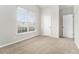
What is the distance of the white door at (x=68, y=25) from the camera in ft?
7.11

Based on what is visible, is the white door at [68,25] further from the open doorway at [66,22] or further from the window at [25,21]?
the window at [25,21]

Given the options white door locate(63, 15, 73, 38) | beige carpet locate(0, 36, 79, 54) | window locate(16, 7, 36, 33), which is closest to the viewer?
beige carpet locate(0, 36, 79, 54)

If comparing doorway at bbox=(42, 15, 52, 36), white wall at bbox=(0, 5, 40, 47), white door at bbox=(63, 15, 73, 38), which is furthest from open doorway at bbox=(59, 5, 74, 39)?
white wall at bbox=(0, 5, 40, 47)

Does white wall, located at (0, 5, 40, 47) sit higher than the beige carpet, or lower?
higher

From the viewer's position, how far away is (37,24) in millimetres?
2295

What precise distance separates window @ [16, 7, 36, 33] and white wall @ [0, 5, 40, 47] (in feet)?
0.41

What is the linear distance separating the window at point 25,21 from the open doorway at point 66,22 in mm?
725

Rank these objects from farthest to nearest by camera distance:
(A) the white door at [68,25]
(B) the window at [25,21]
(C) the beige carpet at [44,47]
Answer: (B) the window at [25,21] → (A) the white door at [68,25] → (C) the beige carpet at [44,47]

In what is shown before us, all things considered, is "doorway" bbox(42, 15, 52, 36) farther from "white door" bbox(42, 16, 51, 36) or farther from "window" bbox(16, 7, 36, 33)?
"window" bbox(16, 7, 36, 33)

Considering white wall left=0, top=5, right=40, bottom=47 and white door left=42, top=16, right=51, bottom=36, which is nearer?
white door left=42, top=16, right=51, bottom=36

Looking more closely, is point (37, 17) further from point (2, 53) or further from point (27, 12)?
point (2, 53)

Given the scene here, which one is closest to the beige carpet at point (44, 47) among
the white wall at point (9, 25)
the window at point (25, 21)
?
the white wall at point (9, 25)

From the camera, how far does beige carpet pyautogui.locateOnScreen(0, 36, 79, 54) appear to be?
2061mm
